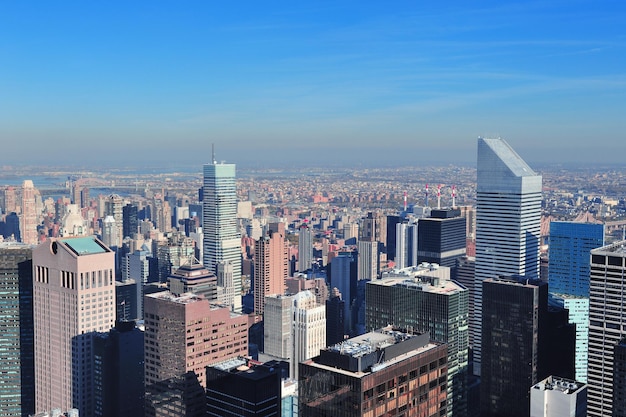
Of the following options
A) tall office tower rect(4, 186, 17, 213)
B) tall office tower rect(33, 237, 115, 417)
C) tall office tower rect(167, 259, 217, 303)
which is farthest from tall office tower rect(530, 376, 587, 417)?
tall office tower rect(4, 186, 17, 213)

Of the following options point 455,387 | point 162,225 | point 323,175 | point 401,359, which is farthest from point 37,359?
point 323,175

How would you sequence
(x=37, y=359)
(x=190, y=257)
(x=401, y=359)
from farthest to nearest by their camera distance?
(x=190, y=257)
(x=37, y=359)
(x=401, y=359)

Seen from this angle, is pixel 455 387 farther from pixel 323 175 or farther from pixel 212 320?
pixel 323 175

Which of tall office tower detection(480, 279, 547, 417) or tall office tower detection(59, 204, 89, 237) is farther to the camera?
tall office tower detection(59, 204, 89, 237)

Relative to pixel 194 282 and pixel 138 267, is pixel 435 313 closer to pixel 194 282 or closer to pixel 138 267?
pixel 194 282

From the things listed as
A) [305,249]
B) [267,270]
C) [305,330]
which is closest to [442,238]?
[267,270]

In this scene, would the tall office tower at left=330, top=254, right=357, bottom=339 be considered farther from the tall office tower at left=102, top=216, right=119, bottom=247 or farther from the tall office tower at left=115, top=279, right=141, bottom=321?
the tall office tower at left=102, top=216, right=119, bottom=247

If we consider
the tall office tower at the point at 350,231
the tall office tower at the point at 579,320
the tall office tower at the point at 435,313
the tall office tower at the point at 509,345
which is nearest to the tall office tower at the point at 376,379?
the tall office tower at the point at 435,313
